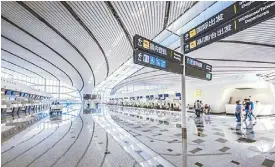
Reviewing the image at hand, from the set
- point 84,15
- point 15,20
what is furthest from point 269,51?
point 15,20

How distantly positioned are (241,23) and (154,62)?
85.4 inches

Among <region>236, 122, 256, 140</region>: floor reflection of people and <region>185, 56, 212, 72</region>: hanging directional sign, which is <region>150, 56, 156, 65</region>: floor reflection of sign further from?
<region>236, 122, 256, 140</region>: floor reflection of people

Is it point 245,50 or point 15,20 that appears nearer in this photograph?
point 15,20

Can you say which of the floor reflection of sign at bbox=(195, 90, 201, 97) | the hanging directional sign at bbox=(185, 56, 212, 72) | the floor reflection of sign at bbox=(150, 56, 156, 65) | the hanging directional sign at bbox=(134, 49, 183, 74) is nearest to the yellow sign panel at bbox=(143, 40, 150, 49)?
the hanging directional sign at bbox=(134, 49, 183, 74)

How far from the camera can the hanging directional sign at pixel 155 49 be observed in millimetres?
4159

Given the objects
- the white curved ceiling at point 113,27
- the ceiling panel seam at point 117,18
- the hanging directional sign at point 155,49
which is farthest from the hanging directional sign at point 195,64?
the ceiling panel seam at point 117,18

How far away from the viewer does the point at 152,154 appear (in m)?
3.81

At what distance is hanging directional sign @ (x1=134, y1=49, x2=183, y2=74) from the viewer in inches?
160

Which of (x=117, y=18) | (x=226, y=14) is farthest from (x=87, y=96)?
(x=226, y=14)

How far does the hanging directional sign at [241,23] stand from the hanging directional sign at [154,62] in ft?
3.26

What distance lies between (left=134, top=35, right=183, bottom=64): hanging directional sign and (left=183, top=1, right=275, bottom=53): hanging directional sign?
786 mm

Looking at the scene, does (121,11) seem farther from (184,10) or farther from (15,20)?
(15,20)

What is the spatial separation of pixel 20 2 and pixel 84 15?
209 cm

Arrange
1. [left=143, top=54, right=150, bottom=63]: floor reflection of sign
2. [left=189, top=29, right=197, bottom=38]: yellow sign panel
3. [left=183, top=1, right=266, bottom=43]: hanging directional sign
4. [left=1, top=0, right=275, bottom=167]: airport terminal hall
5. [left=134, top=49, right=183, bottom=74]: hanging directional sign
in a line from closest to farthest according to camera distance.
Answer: [left=183, top=1, right=266, bottom=43]: hanging directional sign < [left=1, top=0, right=275, bottom=167]: airport terminal hall < [left=134, top=49, right=183, bottom=74]: hanging directional sign < [left=143, top=54, right=150, bottom=63]: floor reflection of sign < [left=189, top=29, right=197, bottom=38]: yellow sign panel
